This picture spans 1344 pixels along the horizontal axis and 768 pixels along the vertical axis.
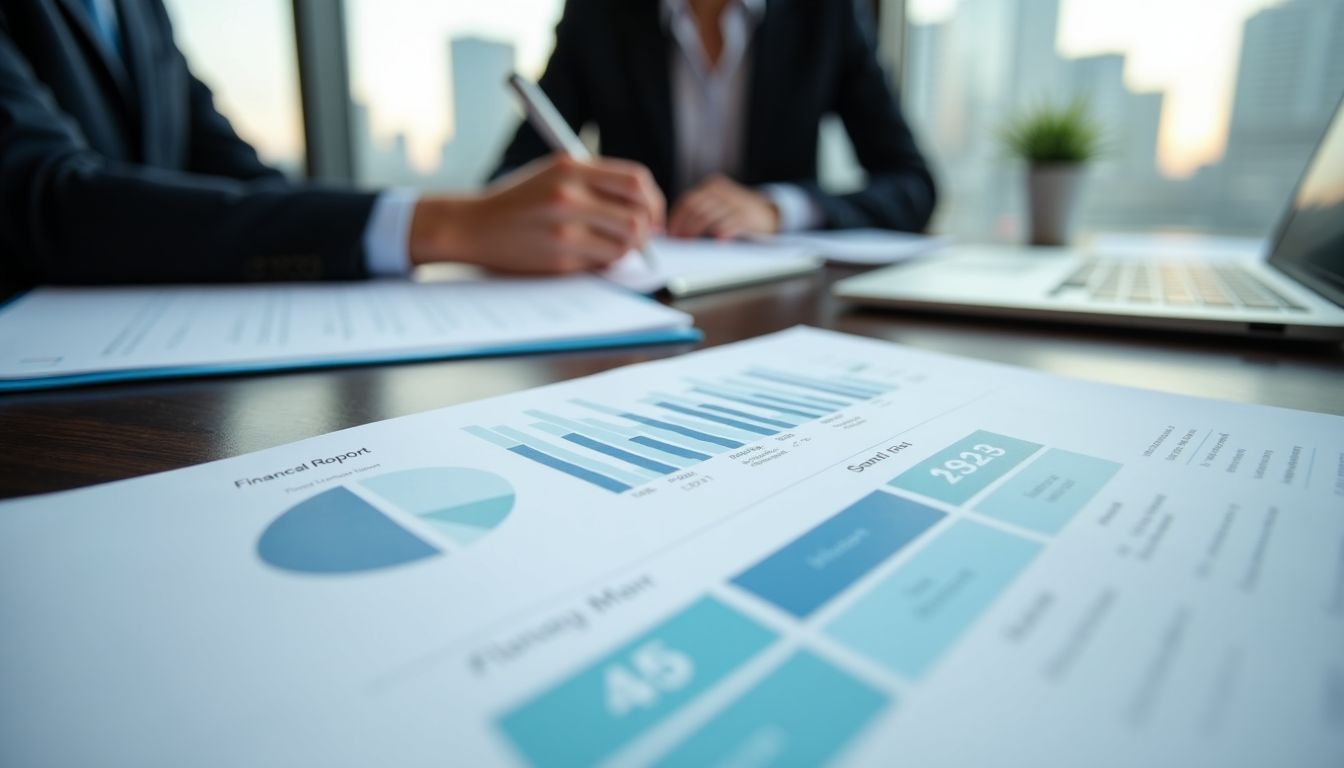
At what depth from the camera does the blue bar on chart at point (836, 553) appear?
0.17 meters

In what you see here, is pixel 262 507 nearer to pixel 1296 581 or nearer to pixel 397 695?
pixel 397 695

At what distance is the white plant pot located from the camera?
99 cm

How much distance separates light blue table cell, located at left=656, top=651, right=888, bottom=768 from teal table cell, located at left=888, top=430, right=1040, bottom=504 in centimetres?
10

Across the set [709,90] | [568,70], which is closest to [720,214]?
[709,90]

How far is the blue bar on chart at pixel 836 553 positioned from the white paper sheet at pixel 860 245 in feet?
2.02

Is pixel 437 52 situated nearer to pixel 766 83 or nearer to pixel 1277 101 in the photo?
pixel 766 83

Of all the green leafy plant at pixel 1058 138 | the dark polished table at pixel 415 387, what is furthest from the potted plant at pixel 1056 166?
the dark polished table at pixel 415 387

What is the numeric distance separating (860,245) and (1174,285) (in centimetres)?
38

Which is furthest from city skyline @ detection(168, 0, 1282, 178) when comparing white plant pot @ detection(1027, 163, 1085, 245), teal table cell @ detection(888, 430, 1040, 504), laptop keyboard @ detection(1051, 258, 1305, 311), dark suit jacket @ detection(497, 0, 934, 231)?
teal table cell @ detection(888, 430, 1040, 504)

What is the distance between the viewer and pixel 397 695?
14cm

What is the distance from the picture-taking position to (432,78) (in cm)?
196

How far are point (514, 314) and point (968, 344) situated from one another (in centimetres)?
31

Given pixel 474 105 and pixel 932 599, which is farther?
pixel 474 105

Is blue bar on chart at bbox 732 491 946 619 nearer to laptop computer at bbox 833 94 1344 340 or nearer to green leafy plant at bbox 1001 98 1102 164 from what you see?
laptop computer at bbox 833 94 1344 340
